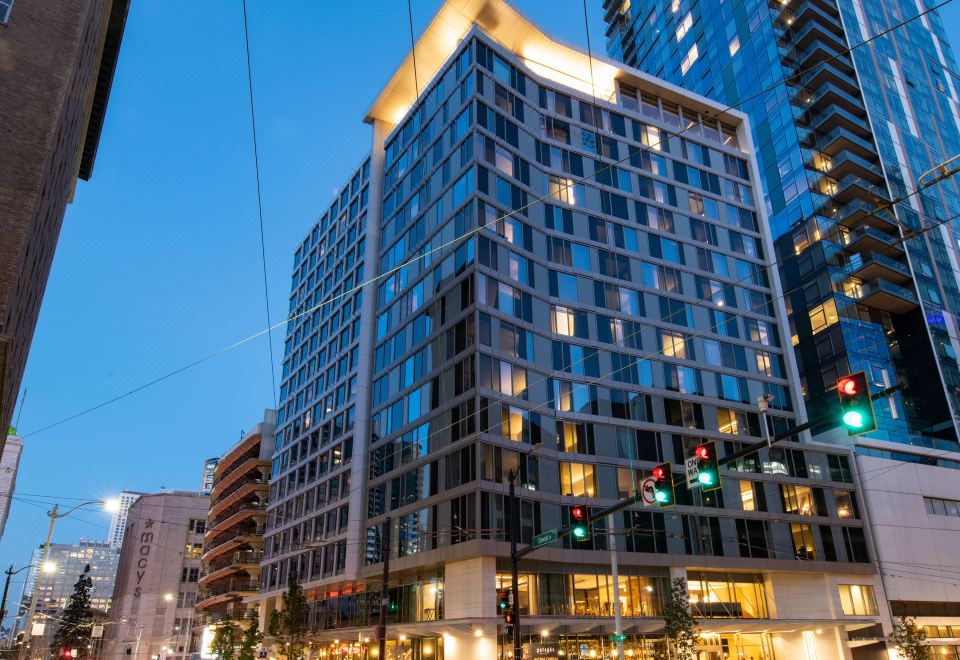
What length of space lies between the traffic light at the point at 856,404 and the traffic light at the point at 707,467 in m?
3.35

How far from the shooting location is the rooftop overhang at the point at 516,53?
60.1m

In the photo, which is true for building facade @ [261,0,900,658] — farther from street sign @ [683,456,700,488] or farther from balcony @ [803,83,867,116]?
street sign @ [683,456,700,488]

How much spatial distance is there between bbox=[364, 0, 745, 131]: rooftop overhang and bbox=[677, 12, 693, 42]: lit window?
36.4m

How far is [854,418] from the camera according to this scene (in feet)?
41.5

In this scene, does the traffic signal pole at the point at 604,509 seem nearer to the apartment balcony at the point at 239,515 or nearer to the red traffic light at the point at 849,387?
the red traffic light at the point at 849,387

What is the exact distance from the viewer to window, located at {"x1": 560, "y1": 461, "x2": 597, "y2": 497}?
48.3 meters

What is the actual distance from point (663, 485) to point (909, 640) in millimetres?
42916

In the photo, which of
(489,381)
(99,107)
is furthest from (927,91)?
(99,107)

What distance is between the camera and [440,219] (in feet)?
180

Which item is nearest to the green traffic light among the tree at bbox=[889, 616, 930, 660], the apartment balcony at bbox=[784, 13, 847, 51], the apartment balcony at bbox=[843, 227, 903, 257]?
the tree at bbox=[889, 616, 930, 660]

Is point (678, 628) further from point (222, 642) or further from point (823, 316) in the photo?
point (222, 642)

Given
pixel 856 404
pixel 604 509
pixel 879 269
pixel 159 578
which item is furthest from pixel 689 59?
pixel 159 578

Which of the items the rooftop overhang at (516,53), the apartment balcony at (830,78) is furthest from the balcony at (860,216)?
the apartment balcony at (830,78)

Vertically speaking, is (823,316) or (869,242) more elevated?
(869,242)
